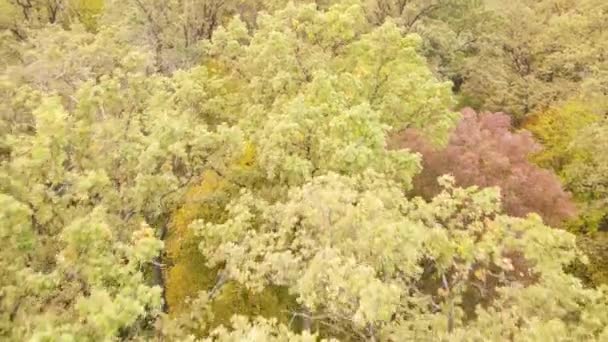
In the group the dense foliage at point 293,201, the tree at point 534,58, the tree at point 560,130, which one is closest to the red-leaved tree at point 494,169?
the dense foliage at point 293,201

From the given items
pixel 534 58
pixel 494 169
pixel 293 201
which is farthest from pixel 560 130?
pixel 293 201

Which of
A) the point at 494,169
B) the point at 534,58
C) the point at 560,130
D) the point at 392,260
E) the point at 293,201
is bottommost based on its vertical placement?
the point at 560,130

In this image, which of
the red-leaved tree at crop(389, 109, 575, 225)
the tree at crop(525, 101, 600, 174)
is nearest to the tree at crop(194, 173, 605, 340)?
the red-leaved tree at crop(389, 109, 575, 225)

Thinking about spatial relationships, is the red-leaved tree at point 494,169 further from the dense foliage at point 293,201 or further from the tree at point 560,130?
the tree at point 560,130

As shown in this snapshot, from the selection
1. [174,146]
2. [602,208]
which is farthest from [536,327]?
[602,208]

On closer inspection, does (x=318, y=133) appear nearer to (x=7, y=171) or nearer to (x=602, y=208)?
(x=7, y=171)

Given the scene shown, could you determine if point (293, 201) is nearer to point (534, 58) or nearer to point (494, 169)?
A: point (494, 169)
